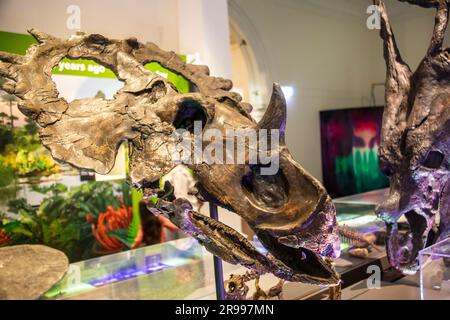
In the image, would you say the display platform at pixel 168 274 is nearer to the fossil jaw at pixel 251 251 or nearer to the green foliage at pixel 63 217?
the green foliage at pixel 63 217

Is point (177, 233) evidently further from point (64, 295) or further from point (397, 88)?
point (397, 88)

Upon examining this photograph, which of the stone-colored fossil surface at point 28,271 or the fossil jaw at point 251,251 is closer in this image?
the fossil jaw at point 251,251

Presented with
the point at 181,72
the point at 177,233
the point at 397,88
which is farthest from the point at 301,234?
the point at 177,233

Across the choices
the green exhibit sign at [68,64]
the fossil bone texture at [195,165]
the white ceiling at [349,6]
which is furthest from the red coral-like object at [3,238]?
the white ceiling at [349,6]

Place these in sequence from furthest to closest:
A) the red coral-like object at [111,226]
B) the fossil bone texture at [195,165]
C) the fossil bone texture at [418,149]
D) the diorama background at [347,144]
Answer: the diorama background at [347,144] → the red coral-like object at [111,226] → the fossil bone texture at [418,149] → the fossil bone texture at [195,165]

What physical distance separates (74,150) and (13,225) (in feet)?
8.83

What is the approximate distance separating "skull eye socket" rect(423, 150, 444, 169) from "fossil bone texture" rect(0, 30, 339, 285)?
1.20m

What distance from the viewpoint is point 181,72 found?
80.0 inches

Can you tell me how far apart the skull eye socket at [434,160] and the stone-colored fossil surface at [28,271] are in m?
2.00

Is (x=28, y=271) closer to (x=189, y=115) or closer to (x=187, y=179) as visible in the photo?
(x=189, y=115)

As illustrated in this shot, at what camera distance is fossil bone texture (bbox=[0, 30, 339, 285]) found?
132cm

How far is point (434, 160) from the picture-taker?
2.38 meters

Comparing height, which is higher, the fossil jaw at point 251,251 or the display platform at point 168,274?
the fossil jaw at point 251,251

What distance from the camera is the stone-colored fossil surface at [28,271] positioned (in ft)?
6.66
